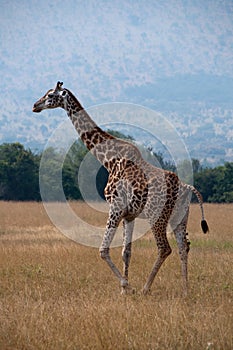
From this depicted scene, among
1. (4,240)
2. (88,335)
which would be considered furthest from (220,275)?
(4,240)

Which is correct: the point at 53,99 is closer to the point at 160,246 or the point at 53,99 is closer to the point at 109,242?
the point at 109,242

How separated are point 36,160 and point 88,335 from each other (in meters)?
41.2

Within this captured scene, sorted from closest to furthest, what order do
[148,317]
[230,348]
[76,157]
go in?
[230,348]
[148,317]
[76,157]

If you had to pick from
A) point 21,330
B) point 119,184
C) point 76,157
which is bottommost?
point 21,330

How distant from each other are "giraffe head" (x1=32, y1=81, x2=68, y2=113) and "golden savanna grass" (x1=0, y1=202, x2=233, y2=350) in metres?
2.47

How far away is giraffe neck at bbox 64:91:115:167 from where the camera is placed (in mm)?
10961

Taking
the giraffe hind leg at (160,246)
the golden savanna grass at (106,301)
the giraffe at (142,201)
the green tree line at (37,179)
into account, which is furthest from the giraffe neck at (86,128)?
the green tree line at (37,179)

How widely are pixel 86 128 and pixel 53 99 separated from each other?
25.6 inches

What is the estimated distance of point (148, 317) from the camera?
7.76 m

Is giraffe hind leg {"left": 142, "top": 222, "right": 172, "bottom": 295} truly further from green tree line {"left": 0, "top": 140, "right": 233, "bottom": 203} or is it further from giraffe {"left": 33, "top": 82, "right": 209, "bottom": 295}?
green tree line {"left": 0, "top": 140, "right": 233, "bottom": 203}

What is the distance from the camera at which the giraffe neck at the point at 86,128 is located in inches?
432

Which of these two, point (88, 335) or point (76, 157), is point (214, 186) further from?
point (88, 335)

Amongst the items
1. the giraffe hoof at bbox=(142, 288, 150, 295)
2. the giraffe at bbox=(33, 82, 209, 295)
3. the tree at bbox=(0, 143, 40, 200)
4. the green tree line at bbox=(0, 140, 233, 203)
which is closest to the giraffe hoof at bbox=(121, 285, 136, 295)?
the giraffe at bbox=(33, 82, 209, 295)

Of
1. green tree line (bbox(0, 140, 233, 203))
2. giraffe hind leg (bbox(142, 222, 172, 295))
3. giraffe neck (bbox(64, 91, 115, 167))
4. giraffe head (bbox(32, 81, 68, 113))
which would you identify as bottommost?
giraffe hind leg (bbox(142, 222, 172, 295))
